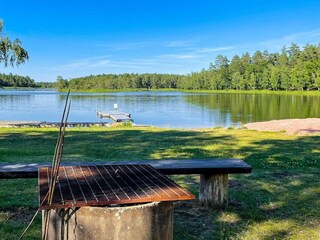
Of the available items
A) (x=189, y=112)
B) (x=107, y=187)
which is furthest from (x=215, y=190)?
(x=189, y=112)

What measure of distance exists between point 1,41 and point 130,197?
18851 mm

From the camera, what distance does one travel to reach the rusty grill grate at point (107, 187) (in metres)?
2.40

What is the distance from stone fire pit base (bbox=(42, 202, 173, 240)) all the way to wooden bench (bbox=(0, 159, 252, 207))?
1.71 m

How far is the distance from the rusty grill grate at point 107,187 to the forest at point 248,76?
69.3m

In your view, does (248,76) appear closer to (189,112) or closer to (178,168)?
(189,112)

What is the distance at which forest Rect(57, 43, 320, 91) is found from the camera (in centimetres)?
9012

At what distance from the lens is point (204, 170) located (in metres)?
4.44

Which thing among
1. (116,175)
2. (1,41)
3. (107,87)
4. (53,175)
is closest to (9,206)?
(116,175)

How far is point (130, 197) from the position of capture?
247cm

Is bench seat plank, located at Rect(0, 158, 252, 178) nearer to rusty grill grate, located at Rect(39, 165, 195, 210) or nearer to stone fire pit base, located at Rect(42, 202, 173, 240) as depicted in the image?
rusty grill grate, located at Rect(39, 165, 195, 210)

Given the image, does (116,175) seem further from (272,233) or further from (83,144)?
(83,144)

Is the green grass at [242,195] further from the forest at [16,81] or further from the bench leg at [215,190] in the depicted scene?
the forest at [16,81]

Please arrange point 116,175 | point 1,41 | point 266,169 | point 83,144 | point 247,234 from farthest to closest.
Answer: point 1,41 < point 83,144 < point 266,169 < point 247,234 < point 116,175

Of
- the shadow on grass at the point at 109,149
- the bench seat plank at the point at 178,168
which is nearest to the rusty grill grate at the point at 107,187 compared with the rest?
the bench seat plank at the point at 178,168
